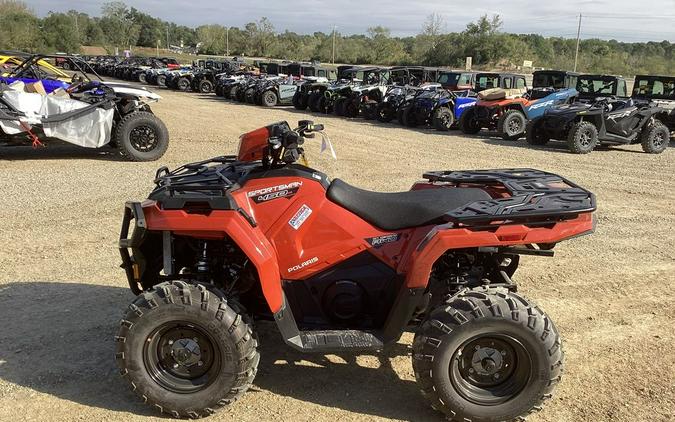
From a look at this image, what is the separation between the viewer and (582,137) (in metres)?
12.2

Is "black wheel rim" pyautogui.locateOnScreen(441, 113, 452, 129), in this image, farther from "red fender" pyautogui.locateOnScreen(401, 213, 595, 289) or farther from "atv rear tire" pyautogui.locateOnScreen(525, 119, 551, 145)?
"red fender" pyautogui.locateOnScreen(401, 213, 595, 289)

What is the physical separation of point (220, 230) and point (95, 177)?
646 cm

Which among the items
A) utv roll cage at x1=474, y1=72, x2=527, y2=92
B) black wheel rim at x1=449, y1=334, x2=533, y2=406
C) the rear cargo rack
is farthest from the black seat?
utv roll cage at x1=474, y1=72, x2=527, y2=92

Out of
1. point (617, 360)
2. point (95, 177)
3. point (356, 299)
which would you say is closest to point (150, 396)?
point (356, 299)

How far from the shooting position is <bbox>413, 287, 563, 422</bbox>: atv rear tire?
9.32 feet

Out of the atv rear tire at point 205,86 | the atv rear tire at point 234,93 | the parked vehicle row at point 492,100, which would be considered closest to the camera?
the parked vehicle row at point 492,100

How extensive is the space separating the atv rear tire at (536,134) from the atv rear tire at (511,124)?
0.74 metres

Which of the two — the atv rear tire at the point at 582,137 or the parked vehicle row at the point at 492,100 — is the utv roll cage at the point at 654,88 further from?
the atv rear tire at the point at 582,137

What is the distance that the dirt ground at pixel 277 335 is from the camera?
315 centimetres

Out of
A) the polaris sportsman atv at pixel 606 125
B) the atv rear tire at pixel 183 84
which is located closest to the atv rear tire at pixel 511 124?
the polaris sportsman atv at pixel 606 125

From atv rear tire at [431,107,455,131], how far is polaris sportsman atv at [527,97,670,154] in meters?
3.03

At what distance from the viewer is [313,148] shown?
1176cm

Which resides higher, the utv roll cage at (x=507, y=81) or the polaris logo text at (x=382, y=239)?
the utv roll cage at (x=507, y=81)

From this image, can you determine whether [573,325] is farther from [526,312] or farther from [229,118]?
[229,118]
